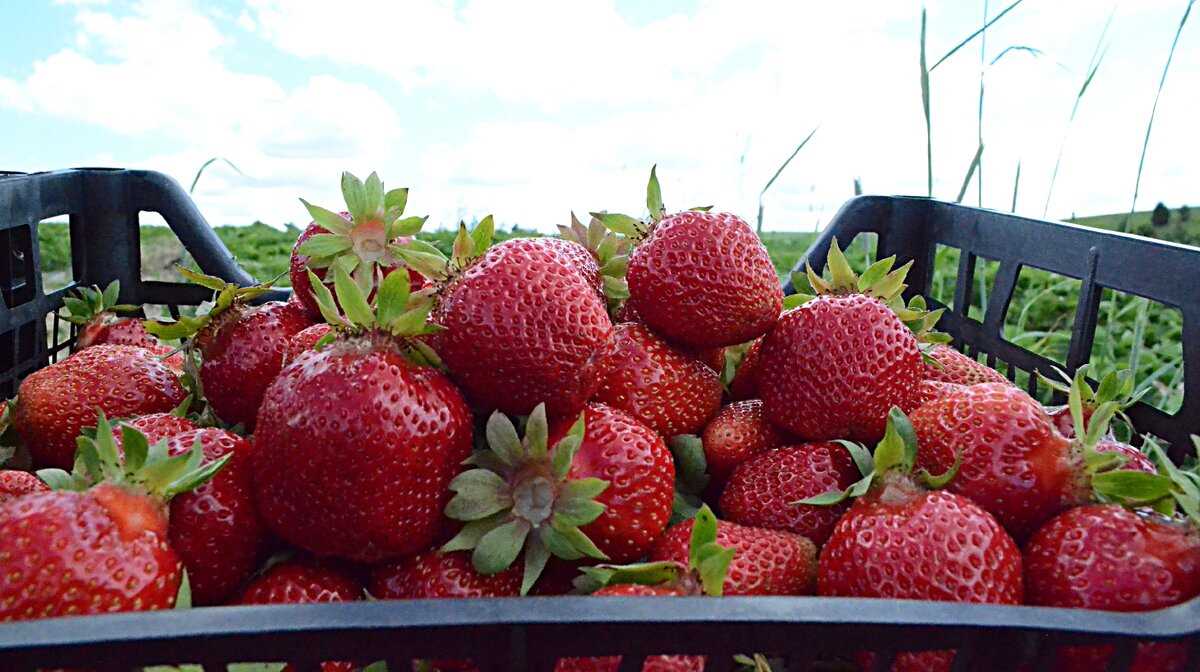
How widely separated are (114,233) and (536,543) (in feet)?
3.41

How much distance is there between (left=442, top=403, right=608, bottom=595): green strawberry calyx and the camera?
0.69 metres

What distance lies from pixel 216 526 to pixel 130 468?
0.27 feet

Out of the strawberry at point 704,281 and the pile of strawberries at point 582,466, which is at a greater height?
the strawberry at point 704,281

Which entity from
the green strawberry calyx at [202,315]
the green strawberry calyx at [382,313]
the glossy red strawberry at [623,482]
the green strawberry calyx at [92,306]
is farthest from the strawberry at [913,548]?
the green strawberry calyx at [92,306]

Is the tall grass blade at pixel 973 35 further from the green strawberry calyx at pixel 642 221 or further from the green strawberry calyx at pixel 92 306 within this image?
the green strawberry calyx at pixel 92 306

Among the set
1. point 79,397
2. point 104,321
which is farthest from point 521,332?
point 104,321

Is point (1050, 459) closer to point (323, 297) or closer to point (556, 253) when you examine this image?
point (556, 253)

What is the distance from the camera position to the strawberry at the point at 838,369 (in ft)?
2.78

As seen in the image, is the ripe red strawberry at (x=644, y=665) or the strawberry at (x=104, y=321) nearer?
the ripe red strawberry at (x=644, y=665)

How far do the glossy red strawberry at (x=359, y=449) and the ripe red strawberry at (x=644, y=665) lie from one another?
15 cm

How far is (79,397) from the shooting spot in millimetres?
981

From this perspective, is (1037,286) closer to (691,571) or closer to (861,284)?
(861,284)

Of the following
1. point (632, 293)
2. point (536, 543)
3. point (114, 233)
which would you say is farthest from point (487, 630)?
point (114, 233)

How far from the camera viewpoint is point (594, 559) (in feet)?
2.42
